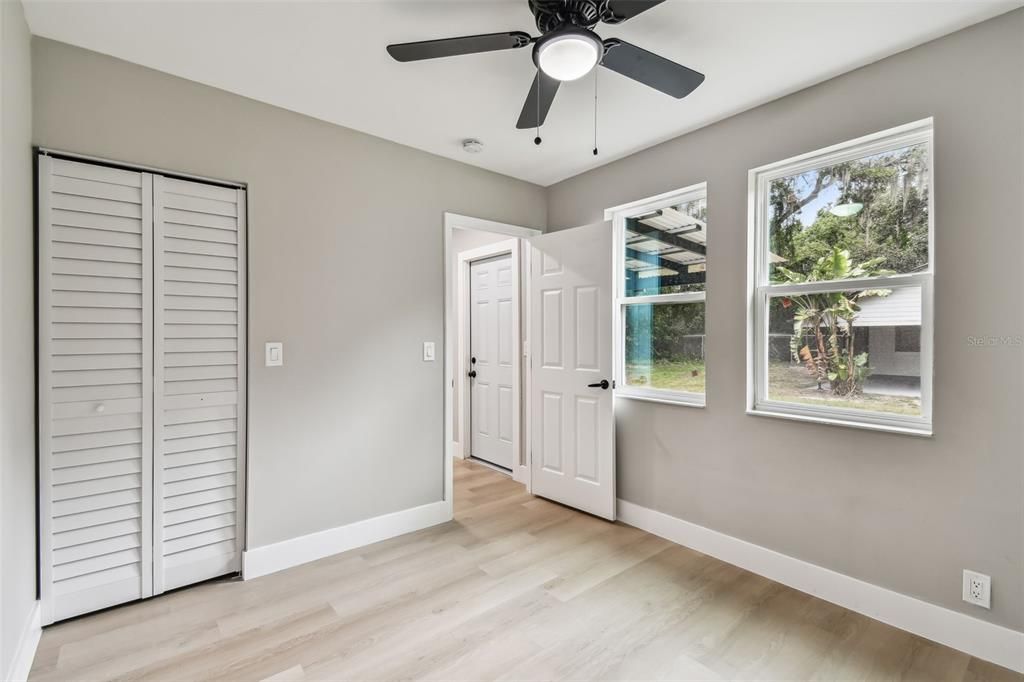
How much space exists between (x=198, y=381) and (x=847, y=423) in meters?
3.20

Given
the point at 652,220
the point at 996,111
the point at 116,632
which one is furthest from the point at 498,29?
the point at 116,632

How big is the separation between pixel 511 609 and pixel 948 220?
8.43 ft

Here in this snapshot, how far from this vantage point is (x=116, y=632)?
80.2 inches

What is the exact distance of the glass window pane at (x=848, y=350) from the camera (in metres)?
2.15

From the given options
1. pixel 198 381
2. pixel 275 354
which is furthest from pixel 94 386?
pixel 275 354

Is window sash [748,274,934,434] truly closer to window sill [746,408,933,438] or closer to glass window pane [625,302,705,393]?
window sill [746,408,933,438]

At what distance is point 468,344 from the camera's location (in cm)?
482

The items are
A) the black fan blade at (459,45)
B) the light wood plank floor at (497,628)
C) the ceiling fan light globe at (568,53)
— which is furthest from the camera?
the light wood plank floor at (497,628)

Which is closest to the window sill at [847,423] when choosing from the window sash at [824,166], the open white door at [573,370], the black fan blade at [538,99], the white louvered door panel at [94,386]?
the window sash at [824,166]

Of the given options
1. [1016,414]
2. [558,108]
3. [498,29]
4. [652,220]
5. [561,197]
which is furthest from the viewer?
[561,197]

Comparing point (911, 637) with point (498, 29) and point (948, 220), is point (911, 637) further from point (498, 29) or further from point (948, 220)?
point (498, 29)

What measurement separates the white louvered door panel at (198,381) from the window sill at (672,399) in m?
2.36

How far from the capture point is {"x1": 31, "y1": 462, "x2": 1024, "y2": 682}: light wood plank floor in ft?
6.02

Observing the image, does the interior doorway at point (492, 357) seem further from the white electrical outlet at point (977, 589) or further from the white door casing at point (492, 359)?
the white electrical outlet at point (977, 589)
